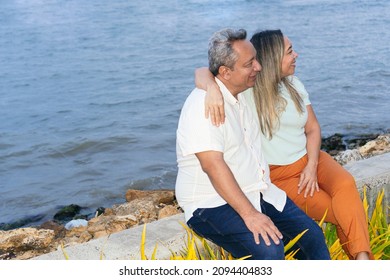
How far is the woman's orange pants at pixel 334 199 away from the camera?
3637 millimetres

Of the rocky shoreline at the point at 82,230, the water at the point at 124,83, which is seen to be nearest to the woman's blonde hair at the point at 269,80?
the rocky shoreline at the point at 82,230

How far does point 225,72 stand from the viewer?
3611 millimetres

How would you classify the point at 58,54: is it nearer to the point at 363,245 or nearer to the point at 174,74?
the point at 174,74

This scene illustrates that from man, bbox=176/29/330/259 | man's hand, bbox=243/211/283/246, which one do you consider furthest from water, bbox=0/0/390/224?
man's hand, bbox=243/211/283/246

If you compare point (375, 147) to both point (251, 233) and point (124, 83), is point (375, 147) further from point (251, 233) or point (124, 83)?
point (124, 83)

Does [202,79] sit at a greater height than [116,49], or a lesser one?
greater

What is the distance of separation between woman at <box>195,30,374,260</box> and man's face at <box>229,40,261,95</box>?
0.18m

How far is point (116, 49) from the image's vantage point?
1869 centimetres

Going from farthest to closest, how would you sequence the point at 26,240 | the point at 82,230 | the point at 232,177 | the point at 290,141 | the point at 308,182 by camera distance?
1. the point at 82,230
2. the point at 26,240
3. the point at 290,141
4. the point at 308,182
5. the point at 232,177

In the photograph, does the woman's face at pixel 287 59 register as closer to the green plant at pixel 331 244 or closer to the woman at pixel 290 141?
the woman at pixel 290 141

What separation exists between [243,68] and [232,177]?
0.58 m

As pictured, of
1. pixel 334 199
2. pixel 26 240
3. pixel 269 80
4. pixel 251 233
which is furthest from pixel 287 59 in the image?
pixel 26 240

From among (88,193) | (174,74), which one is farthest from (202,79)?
(174,74)
